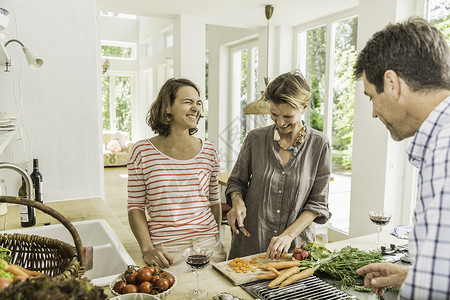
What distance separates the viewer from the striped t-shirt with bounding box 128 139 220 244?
1.71 m

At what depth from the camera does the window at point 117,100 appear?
1120 centimetres

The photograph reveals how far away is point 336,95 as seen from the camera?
446cm

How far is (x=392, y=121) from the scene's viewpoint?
0.98 metres

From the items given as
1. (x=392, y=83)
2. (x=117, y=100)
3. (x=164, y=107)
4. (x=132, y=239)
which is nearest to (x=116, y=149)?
(x=117, y=100)

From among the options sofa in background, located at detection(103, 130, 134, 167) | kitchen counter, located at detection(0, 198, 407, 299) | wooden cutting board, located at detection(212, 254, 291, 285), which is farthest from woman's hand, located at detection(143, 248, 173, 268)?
sofa in background, located at detection(103, 130, 134, 167)

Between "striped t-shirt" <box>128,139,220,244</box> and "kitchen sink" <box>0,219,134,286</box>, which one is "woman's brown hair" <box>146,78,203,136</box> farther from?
"kitchen sink" <box>0,219,134,286</box>

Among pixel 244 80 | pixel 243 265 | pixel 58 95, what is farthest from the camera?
pixel 244 80

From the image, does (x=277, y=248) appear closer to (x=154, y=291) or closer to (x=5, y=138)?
(x=154, y=291)

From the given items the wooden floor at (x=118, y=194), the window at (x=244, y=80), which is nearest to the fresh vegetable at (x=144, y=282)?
the wooden floor at (x=118, y=194)

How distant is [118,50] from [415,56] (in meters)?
11.3

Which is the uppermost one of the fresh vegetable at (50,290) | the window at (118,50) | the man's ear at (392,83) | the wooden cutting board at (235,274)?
the window at (118,50)

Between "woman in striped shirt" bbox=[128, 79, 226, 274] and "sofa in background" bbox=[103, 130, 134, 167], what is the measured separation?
8168 millimetres

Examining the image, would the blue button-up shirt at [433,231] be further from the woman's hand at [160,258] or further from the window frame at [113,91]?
the window frame at [113,91]

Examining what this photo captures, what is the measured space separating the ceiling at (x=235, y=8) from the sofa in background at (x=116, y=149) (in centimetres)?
566
